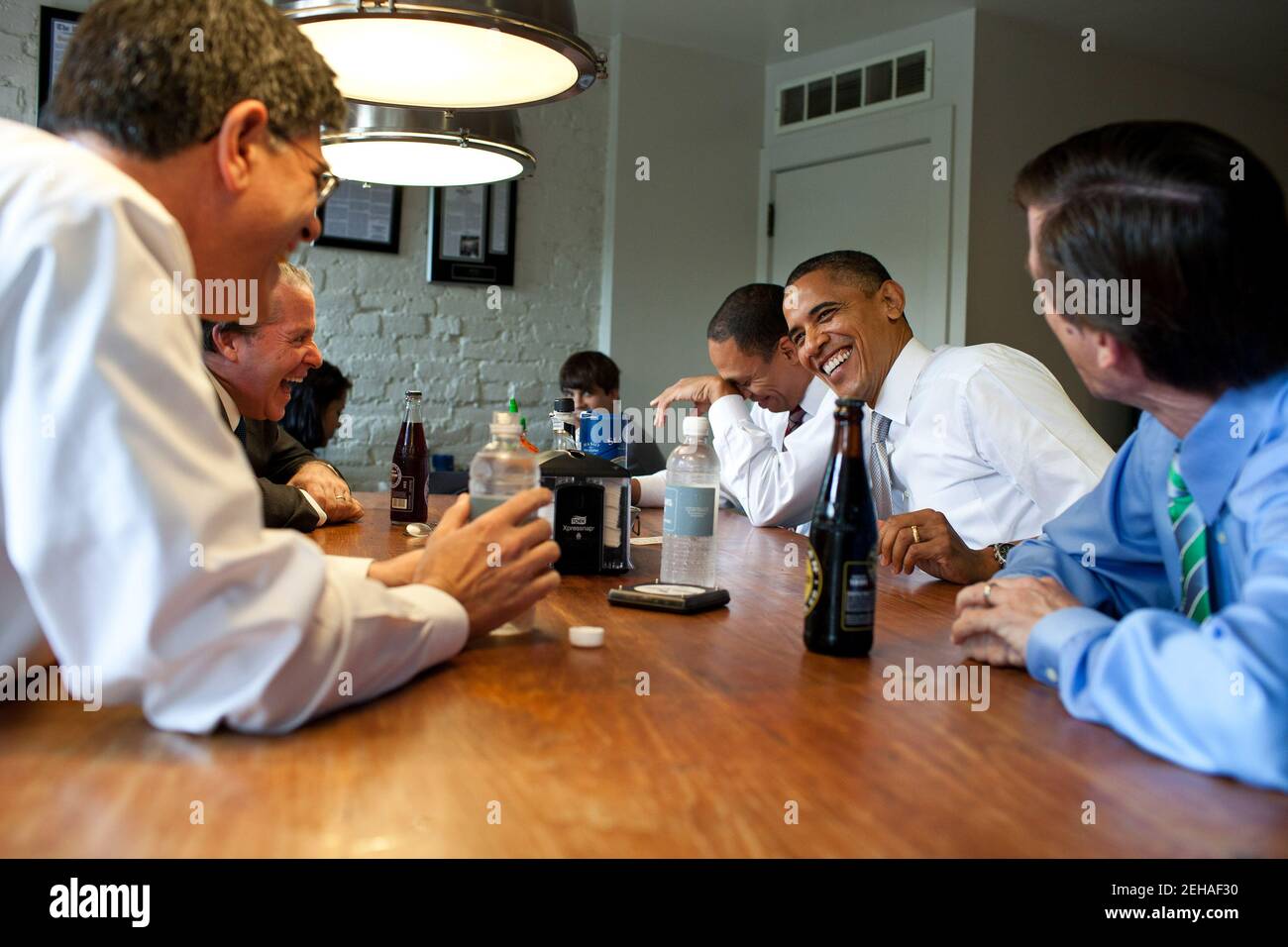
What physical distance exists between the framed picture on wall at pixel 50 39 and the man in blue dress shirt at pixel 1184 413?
4.14 metres

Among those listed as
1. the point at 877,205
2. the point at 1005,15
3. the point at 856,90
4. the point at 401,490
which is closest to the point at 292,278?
the point at 401,490

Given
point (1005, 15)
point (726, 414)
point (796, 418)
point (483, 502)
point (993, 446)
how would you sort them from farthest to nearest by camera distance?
point (1005, 15), point (796, 418), point (726, 414), point (993, 446), point (483, 502)

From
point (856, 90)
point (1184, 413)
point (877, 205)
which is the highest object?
point (856, 90)

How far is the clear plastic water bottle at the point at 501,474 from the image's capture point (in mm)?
1262

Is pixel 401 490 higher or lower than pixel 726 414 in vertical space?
lower

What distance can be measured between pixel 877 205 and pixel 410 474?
10.5 ft

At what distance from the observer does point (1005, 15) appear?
4461mm

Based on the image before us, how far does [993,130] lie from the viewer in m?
4.51

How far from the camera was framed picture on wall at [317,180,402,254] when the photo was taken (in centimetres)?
457

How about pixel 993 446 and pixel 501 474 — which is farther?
pixel 993 446

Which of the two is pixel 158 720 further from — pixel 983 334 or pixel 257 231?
pixel 983 334

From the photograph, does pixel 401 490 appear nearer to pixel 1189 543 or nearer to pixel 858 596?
pixel 858 596

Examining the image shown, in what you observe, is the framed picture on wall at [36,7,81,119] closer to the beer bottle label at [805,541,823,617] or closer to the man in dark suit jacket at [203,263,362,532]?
the man in dark suit jacket at [203,263,362,532]
